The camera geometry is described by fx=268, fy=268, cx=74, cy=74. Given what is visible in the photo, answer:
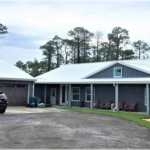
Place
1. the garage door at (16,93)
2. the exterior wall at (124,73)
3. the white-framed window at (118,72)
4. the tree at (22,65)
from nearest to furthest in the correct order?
the exterior wall at (124,73)
the white-framed window at (118,72)
the garage door at (16,93)
the tree at (22,65)

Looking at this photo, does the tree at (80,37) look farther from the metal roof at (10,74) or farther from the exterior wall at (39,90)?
the metal roof at (10,74)

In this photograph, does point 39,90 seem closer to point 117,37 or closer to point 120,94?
point 120,94

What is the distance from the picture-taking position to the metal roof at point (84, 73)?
20.4 metres

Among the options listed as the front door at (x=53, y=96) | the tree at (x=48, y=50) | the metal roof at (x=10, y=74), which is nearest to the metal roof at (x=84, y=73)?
the front door at (x=53, y=96)

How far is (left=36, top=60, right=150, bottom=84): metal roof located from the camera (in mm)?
20359

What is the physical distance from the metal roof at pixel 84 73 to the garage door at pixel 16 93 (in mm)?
2497

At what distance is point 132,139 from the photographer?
913cm

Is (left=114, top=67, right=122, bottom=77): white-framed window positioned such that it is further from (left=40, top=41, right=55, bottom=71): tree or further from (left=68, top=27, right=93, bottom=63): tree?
(left=40, top=41, right=55, bottom=71): tree

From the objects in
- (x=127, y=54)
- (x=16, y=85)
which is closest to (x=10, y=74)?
(x=16, y=85)

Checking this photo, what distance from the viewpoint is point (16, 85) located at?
77.3 feet

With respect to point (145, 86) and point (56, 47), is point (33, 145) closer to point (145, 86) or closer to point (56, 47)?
point (145, 86)

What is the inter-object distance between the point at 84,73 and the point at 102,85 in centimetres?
360

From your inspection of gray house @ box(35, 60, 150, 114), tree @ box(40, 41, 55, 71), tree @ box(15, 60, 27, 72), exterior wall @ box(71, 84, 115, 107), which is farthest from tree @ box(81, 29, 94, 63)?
exterior wall @ box(71, 84, 115, 107)

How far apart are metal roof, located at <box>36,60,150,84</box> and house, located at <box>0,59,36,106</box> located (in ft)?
7.40
